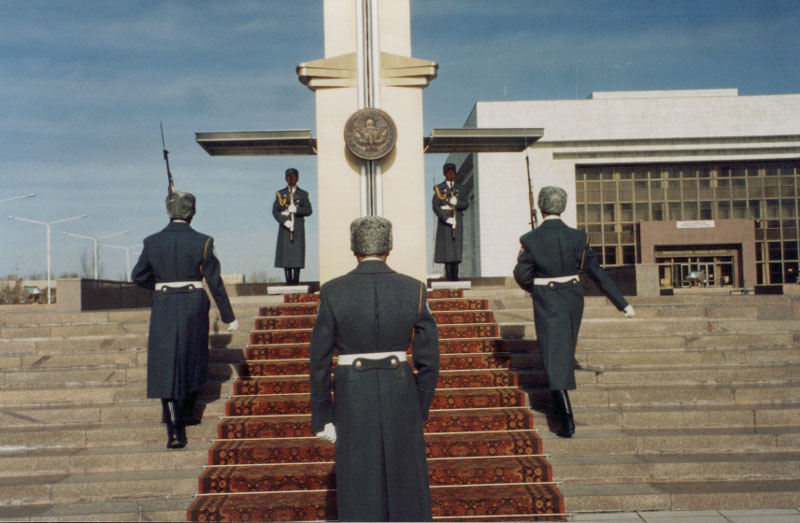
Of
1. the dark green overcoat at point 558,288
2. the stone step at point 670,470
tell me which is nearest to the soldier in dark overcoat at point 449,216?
the dark green overcoat at point 558,288

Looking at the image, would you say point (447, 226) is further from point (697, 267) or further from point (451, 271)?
point (697, 267)

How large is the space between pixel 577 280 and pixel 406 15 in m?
6.21

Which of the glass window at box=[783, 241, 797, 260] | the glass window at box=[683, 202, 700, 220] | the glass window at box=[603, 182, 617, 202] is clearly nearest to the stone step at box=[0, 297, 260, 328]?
the glass window at box=[603, 182, 617, 202]

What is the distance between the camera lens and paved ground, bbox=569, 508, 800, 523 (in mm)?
4414

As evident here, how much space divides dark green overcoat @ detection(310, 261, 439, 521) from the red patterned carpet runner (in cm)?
150

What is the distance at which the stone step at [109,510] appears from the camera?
455 cm

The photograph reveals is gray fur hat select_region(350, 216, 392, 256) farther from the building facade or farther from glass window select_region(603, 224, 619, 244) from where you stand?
glass window select_region(603, 224, 619, 244)

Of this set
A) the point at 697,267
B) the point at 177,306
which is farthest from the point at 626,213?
the point at 177,306

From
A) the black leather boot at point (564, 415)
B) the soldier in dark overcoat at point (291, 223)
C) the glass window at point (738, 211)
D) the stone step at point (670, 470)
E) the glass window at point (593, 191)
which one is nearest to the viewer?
the stone step at point (670, 470)

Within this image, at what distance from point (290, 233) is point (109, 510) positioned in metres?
6.65

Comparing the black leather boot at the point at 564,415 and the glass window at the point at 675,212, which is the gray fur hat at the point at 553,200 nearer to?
the black leather boot at the point at 564,415

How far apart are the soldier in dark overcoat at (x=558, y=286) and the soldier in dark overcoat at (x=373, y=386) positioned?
2.38 meters

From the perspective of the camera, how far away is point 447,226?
10.9 metres

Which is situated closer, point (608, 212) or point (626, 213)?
point (626, 213)
